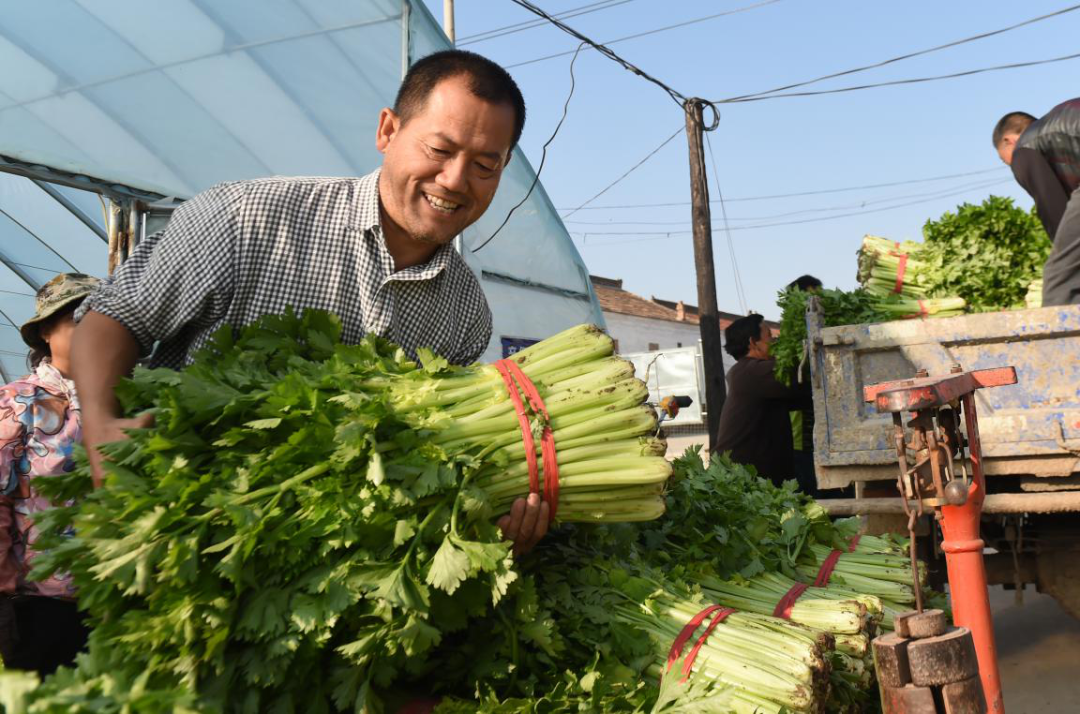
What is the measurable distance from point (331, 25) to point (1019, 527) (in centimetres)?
729

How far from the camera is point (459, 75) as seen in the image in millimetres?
2146

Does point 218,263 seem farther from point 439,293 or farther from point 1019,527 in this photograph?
point 1019,527

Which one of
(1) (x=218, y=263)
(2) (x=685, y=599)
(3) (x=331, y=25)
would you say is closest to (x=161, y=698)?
(1) (x=218, y=263)

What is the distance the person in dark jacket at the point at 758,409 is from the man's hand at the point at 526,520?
207 inches

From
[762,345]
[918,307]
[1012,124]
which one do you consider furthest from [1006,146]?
[762,345]

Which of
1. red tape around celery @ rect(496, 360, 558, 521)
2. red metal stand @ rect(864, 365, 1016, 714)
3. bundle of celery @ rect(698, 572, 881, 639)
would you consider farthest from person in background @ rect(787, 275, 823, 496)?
red tape around celery @ rect(496, 360, 558, 521)

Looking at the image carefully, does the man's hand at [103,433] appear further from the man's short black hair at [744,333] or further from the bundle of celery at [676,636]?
the man's short black hair at [744,333]

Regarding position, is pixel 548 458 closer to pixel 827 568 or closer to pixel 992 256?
pixel 827 568

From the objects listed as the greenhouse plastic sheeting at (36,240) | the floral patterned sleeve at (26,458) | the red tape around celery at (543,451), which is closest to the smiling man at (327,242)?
the red tape around celery at (543,451)

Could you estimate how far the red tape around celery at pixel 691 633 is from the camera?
1858mm

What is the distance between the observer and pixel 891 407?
6.29 feet

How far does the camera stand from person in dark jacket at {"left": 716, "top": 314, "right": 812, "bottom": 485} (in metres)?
6.82

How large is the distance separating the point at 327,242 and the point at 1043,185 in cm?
473

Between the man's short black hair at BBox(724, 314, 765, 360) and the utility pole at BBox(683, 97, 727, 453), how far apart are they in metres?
6.08
